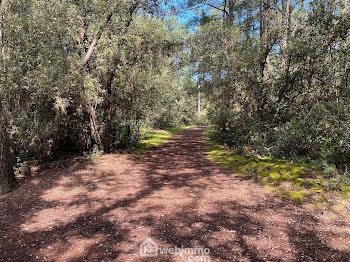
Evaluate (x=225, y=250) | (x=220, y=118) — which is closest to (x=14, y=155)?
(x=225, y=250)

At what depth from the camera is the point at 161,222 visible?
14.4 feet

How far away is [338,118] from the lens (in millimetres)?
6059

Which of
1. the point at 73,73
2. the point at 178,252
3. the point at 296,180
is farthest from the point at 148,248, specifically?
the point at 73,73

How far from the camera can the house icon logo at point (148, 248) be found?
3.44m

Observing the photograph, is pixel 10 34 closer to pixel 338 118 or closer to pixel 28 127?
pixel 28 127

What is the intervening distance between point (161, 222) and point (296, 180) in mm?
3431

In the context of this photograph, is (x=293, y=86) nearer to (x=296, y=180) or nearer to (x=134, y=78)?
(x=296, y=180)

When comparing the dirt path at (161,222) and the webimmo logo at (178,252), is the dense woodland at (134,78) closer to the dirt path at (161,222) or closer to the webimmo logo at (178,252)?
the dirt path at (161,222)

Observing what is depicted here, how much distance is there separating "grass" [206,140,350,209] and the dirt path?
0.39 metres

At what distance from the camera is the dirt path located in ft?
11.4

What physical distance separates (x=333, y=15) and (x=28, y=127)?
10155 millimetres

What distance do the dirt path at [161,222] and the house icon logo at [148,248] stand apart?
0.07 metres

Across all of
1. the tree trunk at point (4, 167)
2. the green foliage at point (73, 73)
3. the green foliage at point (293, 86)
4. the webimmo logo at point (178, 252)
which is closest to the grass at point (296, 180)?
the green foliage at point (293, 86)

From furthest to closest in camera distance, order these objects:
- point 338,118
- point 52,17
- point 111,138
A: point 111,138, point 52,17, point 338,118
